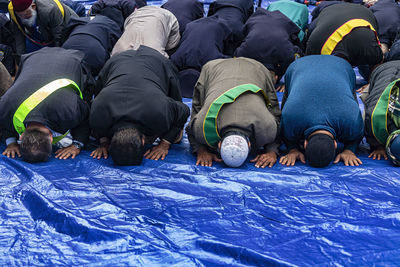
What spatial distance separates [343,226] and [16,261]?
1.62m

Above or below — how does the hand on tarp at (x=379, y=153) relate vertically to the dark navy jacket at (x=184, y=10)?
below

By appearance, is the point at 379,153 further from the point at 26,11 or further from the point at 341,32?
the point at 26,11

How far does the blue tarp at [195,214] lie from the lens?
2287 mm

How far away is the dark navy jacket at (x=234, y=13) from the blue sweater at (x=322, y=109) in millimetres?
Result: 1594

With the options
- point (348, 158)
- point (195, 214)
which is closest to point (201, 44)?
point (348, 158)

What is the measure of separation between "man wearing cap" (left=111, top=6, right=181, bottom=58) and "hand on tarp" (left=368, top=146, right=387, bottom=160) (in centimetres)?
209

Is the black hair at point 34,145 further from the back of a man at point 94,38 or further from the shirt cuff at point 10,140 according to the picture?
the back of a man at point 94,38

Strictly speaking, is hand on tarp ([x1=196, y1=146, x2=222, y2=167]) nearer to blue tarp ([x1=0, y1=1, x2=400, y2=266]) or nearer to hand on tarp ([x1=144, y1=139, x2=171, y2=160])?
blue tarp ([x1=0, y1=1, x2=400, y2=266])

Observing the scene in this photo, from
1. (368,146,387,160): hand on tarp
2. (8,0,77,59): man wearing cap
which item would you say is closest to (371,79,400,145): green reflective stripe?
(368,146,387,160): hand on tarp

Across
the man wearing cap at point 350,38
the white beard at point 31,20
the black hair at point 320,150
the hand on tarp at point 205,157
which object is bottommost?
the hand on tarp at point 205,157

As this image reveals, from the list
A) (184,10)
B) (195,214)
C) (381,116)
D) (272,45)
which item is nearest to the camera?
(195,214)

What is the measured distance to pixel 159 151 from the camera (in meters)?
3.42

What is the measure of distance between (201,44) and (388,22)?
184 cm

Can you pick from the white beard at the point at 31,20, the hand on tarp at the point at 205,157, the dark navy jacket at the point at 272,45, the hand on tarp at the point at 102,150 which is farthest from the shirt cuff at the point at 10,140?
the dark navy jacket at the point at 272,45
